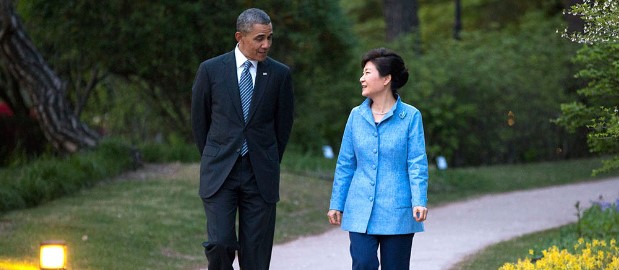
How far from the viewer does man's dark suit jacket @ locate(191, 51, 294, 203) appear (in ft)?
22.5

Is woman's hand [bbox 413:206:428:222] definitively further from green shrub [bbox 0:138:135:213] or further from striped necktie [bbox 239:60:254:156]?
green shrub [bbox 0:138:135:213]

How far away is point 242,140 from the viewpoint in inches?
269

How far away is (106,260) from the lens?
9.83 m

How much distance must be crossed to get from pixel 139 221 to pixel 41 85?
360cm

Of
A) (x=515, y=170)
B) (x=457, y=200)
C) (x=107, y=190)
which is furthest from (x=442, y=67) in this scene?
(x=107, y=190)

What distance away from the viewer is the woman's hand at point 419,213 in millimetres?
6078

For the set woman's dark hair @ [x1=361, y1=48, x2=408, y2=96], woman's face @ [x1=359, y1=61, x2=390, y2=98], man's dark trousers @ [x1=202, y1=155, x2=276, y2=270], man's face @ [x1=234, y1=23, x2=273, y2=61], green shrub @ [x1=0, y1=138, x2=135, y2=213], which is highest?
man's face @ [x1=234, y1=23, x2=273, y2=61]

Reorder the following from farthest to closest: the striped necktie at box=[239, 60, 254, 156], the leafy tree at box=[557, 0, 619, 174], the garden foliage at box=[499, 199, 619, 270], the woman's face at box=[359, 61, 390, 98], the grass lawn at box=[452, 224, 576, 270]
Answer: the grass lawn at box=[452, 224, 576, 270]
the leafy tree at box=[557, 0, 619, 174]
the garden foliage at box=[499, 199, 619, 270]
the striped necktie at box=[239, 60, 254, 156]
the woman's face at box=[359, 61, 390, 98]

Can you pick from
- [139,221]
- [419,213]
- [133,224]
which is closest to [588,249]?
[419,213]

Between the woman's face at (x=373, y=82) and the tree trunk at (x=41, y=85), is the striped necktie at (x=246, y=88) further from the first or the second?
the tree trunk at (x=41, y=85)

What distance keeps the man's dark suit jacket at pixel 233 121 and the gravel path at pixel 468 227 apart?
292 cm

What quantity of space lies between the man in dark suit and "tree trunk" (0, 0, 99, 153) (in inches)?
304

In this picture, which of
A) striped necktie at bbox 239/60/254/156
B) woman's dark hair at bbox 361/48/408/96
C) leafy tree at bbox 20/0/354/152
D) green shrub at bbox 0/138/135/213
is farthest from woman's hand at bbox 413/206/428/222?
leafy tree at bbox 20/0/354/152

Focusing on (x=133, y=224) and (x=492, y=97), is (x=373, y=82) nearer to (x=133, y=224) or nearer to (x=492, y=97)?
(x=133, y=224)
